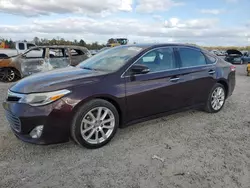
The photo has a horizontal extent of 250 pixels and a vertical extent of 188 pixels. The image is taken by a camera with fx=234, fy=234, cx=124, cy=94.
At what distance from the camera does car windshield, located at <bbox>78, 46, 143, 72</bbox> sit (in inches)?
150

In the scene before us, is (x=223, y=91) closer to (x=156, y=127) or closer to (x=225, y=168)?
(x=156, y=127)

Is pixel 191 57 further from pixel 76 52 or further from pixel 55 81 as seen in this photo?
pixel 76 52

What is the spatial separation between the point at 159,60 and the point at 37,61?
6708mm

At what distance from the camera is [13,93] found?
3.31m

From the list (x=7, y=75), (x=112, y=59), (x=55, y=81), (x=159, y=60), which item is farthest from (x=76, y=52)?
(x=55, y=81)

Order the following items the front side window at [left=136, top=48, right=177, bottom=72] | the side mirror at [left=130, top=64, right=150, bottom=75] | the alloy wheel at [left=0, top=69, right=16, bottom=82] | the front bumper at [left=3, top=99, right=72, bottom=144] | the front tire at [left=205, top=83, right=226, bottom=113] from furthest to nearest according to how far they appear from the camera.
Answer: the alloy wheel at [left=0, top=69, right=16, bottom=82] < the front tire at [left=205, top=83, right=226, bottom=113] < the front side window at [left=136, top=48, right=177, bottom=72] < the side mirror at [left=130, top=64, right=150, bottom=75] < the front bumper at [left=3, top=99, right=72, bottom=144]

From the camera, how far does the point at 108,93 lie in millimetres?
3389

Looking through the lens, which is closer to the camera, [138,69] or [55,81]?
[55,81]

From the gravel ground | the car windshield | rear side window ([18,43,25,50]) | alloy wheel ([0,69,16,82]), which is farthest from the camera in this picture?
rear side window ([18,43,25,50])

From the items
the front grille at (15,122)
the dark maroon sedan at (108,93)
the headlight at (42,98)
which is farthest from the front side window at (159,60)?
the front grille at (15,122)

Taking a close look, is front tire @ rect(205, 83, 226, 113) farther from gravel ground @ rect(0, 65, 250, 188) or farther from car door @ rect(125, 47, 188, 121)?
car door @ rect(125, 47, 188, 121)

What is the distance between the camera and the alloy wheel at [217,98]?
5.07 meters

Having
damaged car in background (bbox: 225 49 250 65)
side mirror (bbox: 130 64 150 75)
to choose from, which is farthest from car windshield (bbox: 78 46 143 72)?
damaged car in background (bbox: 225 49 250 65)

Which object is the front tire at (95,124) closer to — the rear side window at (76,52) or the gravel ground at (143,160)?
the gravel ground at (143,160)
